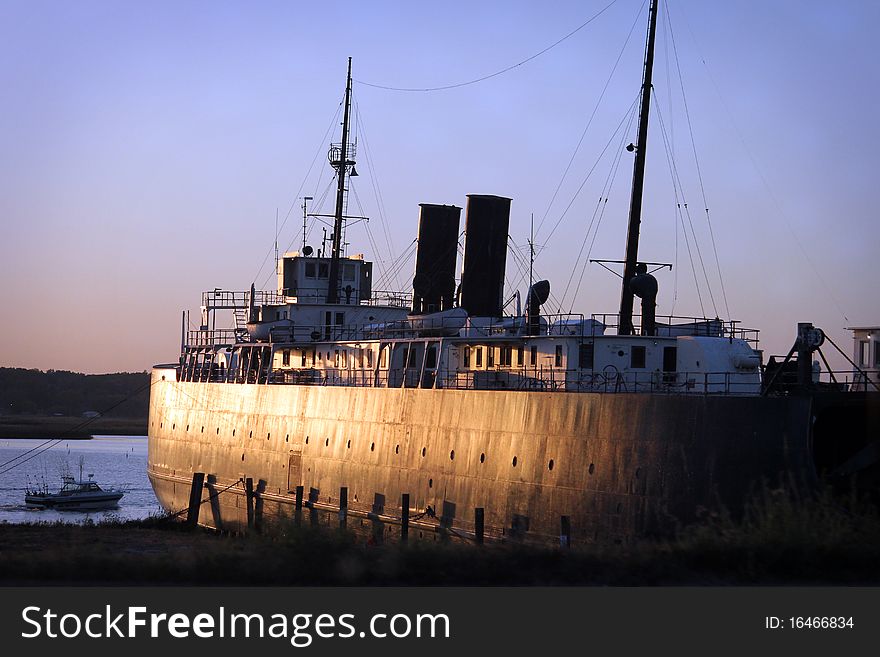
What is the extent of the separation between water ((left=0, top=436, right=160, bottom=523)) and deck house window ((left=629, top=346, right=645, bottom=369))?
82.1 feet

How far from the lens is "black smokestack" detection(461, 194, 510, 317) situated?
4419cm

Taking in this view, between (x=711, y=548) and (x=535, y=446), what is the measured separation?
489 inches

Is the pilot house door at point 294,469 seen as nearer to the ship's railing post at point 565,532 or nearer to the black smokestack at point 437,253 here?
the black smokestack at point 437,253

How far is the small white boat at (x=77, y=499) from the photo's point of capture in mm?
70125

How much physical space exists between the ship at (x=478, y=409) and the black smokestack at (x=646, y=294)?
55 millimetres

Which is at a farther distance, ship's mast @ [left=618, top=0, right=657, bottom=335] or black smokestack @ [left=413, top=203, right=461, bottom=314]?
black smokestack @ [left=413, top=203, right=461, bottom=314]

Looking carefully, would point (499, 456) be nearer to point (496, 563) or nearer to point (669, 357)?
point (669, 357)

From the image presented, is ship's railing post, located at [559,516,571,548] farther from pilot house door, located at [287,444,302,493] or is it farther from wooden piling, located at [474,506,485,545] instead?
pilot house door, located at [287,444,302,493]

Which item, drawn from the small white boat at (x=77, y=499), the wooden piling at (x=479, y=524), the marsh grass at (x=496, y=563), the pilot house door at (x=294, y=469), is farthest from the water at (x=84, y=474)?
the marsh grass at (x=496, y=563)

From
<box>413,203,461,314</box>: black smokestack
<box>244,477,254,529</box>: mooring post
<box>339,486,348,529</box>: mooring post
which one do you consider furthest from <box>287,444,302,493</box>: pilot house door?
<box>413,203,461,314</box>: black smokestack
